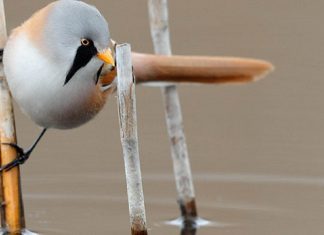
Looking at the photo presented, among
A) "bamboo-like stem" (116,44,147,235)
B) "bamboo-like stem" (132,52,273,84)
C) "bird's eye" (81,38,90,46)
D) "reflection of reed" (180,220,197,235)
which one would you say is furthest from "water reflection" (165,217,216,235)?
"bird's eye" (81,38,90,46)

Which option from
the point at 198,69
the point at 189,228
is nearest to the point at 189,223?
the point at 189,228

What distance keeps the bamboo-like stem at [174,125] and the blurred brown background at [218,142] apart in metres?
0.09

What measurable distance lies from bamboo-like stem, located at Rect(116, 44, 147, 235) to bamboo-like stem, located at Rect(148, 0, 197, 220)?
107 centimetres

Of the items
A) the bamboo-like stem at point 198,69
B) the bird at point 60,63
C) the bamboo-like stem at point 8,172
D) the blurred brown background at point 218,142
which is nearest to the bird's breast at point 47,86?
the bird at point 60,63

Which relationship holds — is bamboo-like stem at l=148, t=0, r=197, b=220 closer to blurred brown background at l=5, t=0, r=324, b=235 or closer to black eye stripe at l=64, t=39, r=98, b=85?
blurred brown background at l=5, t=0, r=324, b=235

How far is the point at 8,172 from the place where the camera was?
4898 mm

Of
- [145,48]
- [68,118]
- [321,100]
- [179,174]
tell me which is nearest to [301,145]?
[321,100]

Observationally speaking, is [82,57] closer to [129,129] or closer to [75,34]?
[75,34]

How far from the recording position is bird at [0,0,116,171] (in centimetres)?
434

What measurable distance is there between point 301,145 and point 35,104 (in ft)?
6.23

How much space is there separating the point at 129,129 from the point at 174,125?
118 cm

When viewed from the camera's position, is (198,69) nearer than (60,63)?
No

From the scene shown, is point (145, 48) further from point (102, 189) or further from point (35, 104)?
point (35, 104)

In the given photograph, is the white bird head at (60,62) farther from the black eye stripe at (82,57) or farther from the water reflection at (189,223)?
the water reflection at (189,223)
